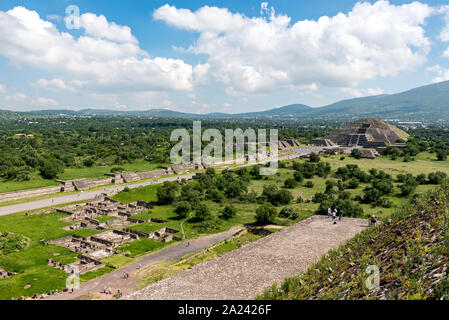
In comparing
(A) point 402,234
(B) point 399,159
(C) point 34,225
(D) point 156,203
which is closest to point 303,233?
(A) point 402,234

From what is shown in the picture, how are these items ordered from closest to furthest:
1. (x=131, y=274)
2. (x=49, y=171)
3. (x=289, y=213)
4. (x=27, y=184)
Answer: (x=131, y=274) < (x=289, y=213) < (x=27, y=184) < (x=49, y=171)

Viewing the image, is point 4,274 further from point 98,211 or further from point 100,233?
point 98,211

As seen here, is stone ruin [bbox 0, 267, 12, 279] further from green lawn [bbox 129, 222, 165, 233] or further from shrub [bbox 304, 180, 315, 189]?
shrub [bbox 304, 180, 315, 189]

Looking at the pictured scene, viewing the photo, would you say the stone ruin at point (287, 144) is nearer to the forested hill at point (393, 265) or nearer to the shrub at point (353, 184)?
the shrub at point (353, 184)

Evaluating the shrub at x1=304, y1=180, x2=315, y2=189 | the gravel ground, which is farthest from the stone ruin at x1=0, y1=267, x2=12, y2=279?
the shrub at x1=304, y1=180, x2=315, y2=189

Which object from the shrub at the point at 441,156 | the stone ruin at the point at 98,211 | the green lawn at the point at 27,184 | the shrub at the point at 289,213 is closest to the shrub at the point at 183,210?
the stone ruin at the point at 98,211

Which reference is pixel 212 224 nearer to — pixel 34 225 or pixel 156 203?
pixel 156 203
